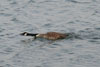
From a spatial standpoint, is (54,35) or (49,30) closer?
(54,35)

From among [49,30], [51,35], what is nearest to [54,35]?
[51,35]

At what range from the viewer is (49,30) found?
1281 centimetres

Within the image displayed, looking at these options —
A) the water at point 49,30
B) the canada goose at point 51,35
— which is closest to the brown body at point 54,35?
the canada goose at point 51,35

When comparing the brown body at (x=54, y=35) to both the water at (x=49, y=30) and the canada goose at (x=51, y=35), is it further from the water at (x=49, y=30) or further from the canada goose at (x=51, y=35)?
the water at (x=49, y=30)

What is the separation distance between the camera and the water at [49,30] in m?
10.1

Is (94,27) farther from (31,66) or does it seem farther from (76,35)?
(31,66)

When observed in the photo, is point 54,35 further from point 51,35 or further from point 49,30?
point 49,30

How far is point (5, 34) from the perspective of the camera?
1252 centimetres

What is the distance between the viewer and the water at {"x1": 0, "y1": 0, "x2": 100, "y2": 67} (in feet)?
33.2

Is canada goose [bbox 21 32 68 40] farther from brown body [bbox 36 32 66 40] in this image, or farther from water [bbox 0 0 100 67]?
water [bbox 0 0 100 67]

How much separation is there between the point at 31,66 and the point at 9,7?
657cm

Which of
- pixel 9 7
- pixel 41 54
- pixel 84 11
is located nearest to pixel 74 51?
pixel 41 54

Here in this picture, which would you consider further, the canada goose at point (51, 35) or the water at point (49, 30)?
the canada goose at point (51, 35)

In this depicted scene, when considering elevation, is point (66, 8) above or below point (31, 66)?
above
